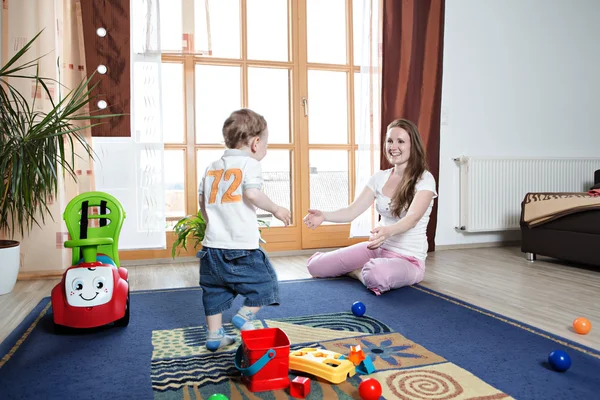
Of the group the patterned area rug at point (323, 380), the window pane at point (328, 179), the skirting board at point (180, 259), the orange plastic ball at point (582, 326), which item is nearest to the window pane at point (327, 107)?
the window pane at point (328, 179)

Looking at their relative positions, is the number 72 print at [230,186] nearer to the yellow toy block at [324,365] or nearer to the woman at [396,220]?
the yellow toy block at [324,365]

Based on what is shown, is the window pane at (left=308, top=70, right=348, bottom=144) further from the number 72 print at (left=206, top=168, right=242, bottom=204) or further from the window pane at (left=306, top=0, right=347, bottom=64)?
the number 72 print at (left=206, top=168, right=242, bottom=204)

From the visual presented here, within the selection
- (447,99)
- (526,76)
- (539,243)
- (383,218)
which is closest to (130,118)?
(383,218)

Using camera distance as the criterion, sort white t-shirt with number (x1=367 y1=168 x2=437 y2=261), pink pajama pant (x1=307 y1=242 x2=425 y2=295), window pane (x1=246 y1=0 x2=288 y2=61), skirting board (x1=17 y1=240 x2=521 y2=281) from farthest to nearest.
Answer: window pane (x1=246 y1=0 x2=288 y2=61) → skirting board (x1=17 y1=240 x2=521 y2=281) → white t-shirt with number (x1=367 y1=168 x2=437 y2=261) → pink pajama pant (x1=307 y1=242 x2=425 y2=295)

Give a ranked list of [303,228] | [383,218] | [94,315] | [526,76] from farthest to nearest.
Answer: [526,76] < [303,228] < [383,218] < [94,315]

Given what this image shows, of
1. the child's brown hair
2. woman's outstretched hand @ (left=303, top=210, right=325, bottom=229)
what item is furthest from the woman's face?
the child's brown hair

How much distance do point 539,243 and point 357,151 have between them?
1439 mm

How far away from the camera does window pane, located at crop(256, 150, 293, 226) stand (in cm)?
395

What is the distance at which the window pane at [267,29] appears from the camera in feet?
12.6

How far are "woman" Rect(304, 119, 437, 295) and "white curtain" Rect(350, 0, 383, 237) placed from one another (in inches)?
35.3

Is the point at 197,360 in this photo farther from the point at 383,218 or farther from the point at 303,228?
the point at 303,228

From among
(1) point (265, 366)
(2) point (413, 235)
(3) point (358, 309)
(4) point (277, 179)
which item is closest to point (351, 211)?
(2) point (413, 235)

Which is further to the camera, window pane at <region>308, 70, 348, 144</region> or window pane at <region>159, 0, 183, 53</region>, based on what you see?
window pane at <region>308, 70, 348, 144</region>

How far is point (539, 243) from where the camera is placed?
3535 millimetres
